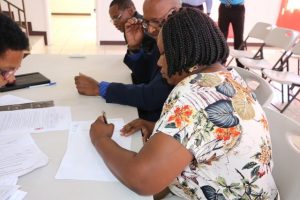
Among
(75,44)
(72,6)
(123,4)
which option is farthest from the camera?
(72,6)

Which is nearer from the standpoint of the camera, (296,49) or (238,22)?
(296,49)

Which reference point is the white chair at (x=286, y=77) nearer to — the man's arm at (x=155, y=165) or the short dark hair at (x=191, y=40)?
the short dark hair at (x=191, y=40)

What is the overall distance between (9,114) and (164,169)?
0.76m

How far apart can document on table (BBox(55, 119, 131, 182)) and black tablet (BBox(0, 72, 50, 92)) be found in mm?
500

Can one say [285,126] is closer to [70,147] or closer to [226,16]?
[70,147]

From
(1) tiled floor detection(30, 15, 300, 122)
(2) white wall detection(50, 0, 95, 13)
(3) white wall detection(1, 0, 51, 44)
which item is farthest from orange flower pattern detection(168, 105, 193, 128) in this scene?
(2) white wall detection(50, 0, 95, 13)

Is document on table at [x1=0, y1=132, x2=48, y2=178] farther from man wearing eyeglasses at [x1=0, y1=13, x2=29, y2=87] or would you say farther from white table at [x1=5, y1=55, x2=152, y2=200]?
man wearing eyeglasses at [x1=0, y1=13, x2=29, y2=87]

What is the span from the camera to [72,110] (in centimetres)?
123

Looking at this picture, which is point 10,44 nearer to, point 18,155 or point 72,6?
point 18,155

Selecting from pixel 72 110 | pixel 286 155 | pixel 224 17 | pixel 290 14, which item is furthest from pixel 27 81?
pixel 290 14

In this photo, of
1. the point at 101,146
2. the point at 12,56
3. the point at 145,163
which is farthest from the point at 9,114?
the point at 145,163

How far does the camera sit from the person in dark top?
1.27 meters

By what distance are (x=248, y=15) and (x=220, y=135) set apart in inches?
215

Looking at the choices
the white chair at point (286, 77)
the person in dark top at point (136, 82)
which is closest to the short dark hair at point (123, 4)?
the person in dark top at point (136, 82)
